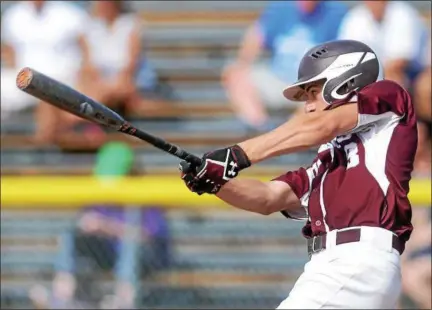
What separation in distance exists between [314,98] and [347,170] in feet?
1.30

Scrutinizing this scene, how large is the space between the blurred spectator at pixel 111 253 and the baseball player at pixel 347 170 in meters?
2.70

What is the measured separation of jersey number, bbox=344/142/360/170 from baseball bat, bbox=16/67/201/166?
661mm

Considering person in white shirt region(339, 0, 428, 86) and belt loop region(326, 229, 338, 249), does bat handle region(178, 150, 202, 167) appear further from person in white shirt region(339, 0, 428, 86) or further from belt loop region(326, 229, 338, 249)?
person in white shirt region(339, 0, 428, 86)

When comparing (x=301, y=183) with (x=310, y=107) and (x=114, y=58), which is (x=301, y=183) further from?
(x=114, y=58)

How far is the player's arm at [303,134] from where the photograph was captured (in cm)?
398

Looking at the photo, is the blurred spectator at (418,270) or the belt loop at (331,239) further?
the blurred spectator at (418,270)

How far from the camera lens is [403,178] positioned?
4.19m

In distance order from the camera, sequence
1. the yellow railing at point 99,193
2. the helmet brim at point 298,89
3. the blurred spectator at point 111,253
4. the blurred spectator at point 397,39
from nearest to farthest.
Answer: the helmet brim at point 298,89 < the blurred spectator at point 111,253 < the yellow railing at point 99,193 < the blurred spectator at point 397,39

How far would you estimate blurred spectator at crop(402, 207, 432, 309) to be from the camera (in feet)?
21.5

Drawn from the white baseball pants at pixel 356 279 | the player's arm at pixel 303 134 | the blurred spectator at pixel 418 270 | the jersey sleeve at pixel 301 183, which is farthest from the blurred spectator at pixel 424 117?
the player's arm at pixel 303 134

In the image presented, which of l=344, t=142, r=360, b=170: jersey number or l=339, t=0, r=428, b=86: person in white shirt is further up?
l=339, t=0, r=428, b=86: person in white shirt

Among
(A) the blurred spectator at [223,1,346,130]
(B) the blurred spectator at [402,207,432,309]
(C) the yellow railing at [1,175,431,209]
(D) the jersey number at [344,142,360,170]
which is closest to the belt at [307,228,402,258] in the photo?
(D) the jersey number at [344,142,360,170]

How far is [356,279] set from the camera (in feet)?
13.2

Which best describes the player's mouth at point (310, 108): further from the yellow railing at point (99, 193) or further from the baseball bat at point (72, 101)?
the yellow railing at point (99, 193)
